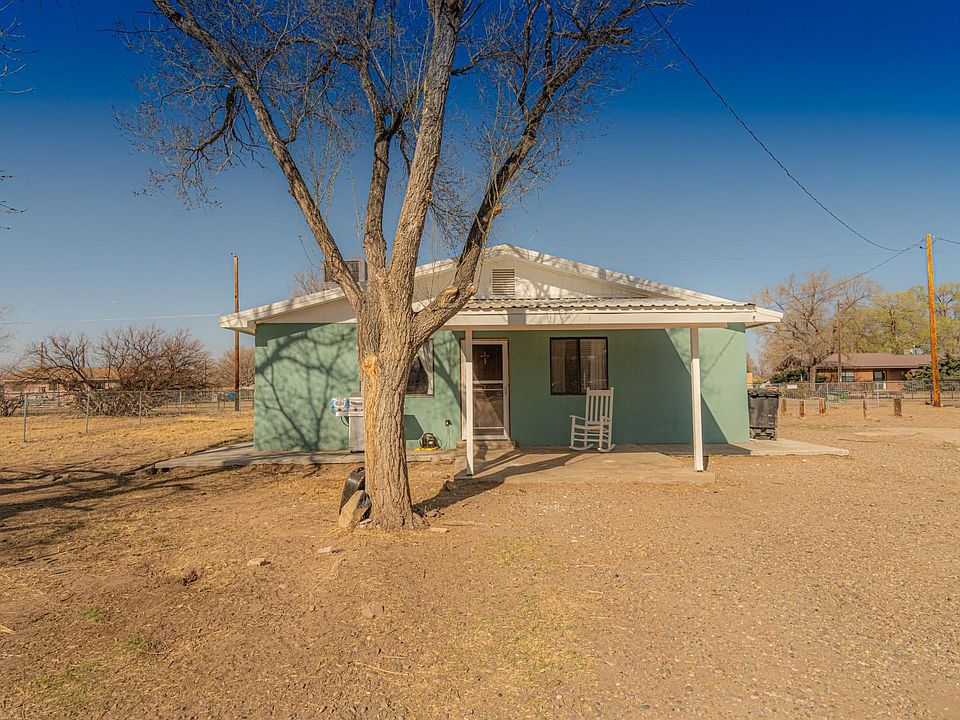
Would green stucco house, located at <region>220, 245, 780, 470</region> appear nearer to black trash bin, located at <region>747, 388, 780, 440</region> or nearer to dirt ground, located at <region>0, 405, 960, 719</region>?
black trash bin, located at <region>747, 388, 780, 440</region>

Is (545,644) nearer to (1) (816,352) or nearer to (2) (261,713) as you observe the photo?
(2) (261,713)

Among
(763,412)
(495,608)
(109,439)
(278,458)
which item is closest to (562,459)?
(278,458)

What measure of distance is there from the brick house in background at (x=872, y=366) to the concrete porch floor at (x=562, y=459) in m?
46.3

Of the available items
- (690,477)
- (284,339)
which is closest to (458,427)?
(284,339)

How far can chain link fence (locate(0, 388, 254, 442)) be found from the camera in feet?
67.1

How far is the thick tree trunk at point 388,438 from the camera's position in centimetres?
555

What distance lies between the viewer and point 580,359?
11.5 metres

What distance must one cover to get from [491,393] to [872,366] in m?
51.8

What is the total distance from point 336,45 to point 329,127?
0.85m

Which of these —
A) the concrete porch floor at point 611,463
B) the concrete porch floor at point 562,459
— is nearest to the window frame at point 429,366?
the concrete porch floor at point 562,459

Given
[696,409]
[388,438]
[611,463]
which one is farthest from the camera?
[611,463]

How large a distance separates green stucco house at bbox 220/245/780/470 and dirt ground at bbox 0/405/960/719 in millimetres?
3927

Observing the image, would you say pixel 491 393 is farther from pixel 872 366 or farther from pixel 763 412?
pixel 872 366

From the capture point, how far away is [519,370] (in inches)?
449
